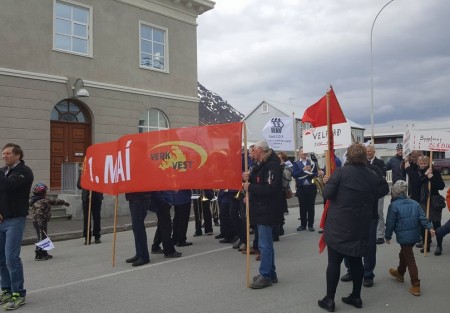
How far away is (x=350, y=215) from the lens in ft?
15.1

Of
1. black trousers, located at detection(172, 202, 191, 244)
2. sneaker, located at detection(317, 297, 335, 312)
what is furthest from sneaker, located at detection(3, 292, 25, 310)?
black trousers, located at detection(172, 202, 191, 244)

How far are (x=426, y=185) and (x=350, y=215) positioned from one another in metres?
3.83

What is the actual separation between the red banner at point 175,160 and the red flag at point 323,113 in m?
1.36

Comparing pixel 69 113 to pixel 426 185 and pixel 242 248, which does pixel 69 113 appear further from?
pixel 426 185

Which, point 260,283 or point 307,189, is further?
point 307,189

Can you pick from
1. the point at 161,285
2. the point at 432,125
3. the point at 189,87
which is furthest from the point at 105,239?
the point at 432,125

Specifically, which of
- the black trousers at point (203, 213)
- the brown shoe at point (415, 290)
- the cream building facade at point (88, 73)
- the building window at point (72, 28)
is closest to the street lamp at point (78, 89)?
the cream building facade at point (88, 73)

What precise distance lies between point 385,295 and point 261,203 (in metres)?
1.90

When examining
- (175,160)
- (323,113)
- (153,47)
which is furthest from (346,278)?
(153,47)

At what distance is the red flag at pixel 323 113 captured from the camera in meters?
6.11

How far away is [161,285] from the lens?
19.2ft

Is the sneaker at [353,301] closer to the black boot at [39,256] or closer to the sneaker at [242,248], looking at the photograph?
the sneaker at [242,248]

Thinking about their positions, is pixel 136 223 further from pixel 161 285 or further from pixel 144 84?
pixel 144 84

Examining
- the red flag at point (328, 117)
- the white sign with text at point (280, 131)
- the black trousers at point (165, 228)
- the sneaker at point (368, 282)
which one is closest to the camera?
the red flag at point (328, 117)
